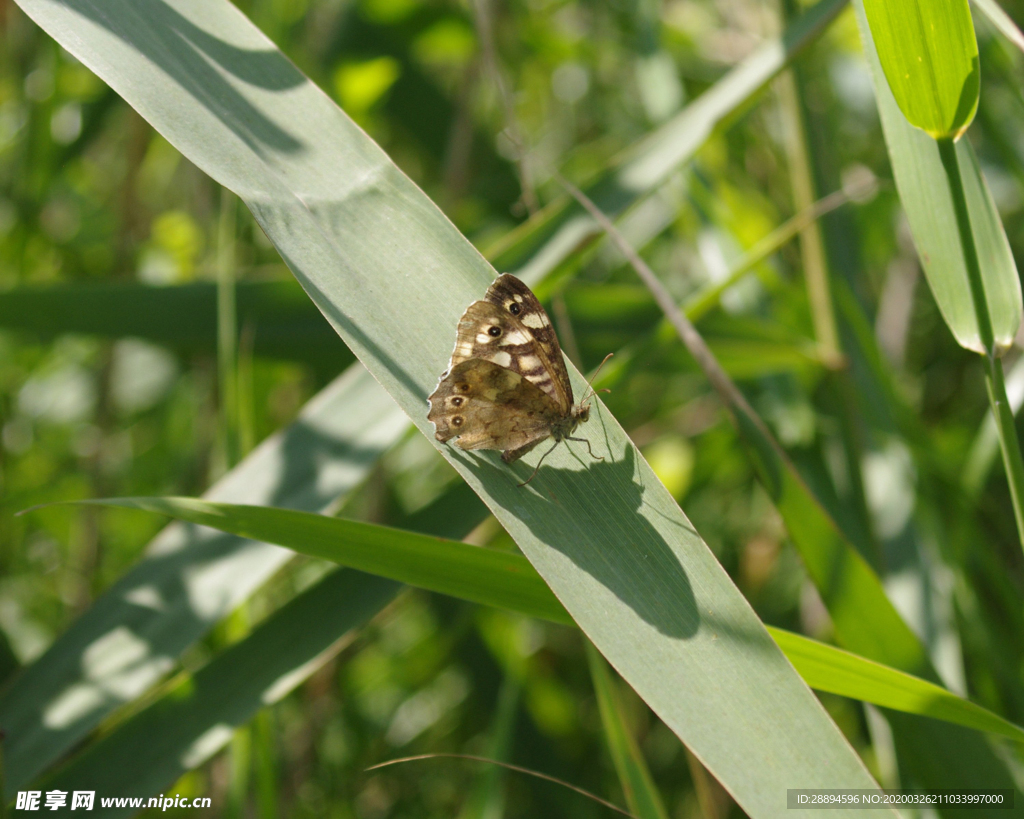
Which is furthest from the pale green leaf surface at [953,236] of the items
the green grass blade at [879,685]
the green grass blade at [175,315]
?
the green grass blade at [175,315]

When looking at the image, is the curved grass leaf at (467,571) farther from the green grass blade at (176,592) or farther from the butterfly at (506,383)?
the green grass blade at (176,592)

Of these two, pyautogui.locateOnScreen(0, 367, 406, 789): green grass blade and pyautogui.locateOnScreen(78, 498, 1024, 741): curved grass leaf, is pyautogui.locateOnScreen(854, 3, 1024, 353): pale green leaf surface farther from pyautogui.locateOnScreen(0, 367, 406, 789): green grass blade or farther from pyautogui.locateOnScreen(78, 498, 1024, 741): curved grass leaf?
pyautogui.locateOnScreen(0, 367, 406, 789): green grass blade

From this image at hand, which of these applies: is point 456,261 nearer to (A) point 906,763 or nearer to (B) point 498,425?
(B) point 498,425

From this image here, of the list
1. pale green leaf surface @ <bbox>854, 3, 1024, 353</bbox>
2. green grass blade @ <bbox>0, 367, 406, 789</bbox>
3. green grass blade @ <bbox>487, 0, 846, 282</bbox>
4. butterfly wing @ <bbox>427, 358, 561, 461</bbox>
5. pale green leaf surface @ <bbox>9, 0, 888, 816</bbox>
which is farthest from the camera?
green grass blade @ <bbox>487, 0, 846, 282</bbox>

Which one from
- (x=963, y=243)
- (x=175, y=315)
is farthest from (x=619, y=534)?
(x=175, y=315)

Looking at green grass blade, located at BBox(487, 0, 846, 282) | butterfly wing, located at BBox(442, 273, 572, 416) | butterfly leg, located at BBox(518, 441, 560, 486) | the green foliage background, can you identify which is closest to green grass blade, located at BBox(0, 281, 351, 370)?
the green foliage background
